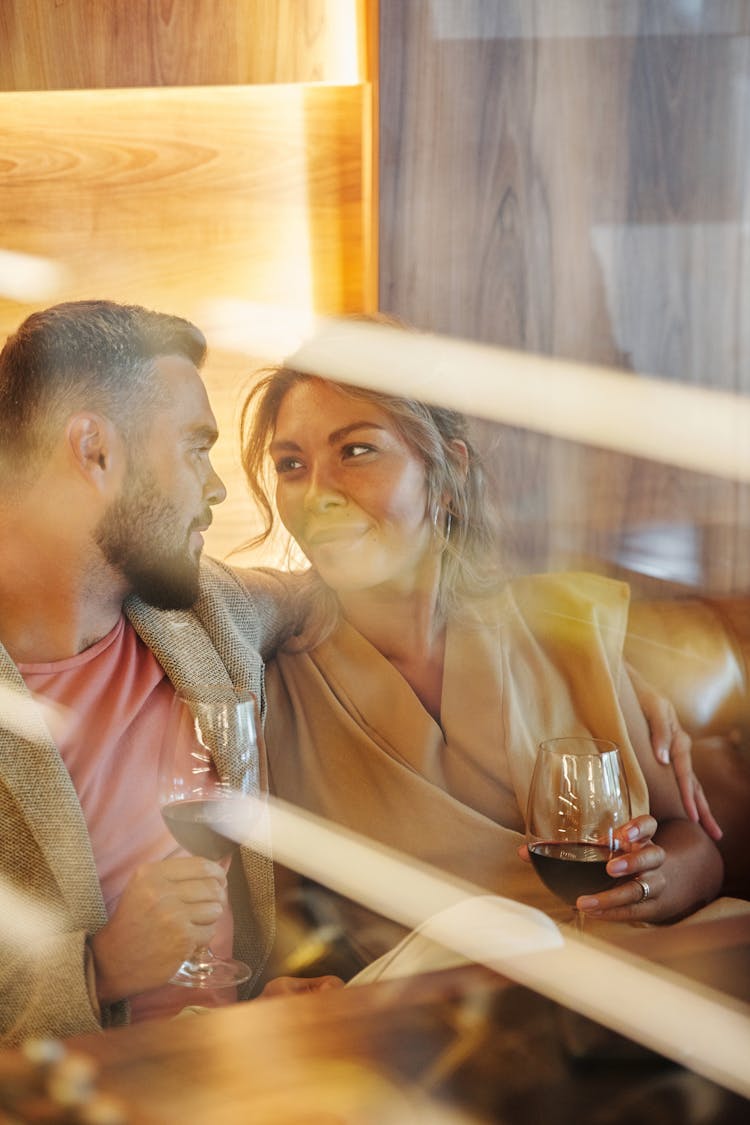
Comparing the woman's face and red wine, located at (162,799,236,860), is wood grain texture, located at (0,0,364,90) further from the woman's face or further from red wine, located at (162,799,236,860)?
red wine, located at (162,799,236,860)

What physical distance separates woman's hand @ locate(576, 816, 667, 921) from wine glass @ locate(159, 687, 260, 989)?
1.17 ft

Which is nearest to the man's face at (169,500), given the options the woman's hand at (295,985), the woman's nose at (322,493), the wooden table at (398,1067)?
the woman's nose at (322,493)

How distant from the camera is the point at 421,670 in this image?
4.77 feet

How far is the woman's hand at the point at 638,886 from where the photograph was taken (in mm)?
1201

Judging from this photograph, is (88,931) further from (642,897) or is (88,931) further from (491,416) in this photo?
(491,416)

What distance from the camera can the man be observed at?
1.12 meters

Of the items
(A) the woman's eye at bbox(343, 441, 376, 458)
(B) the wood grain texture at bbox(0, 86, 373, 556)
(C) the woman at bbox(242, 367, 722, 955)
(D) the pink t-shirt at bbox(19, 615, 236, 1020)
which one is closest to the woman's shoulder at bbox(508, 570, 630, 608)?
(C) the woman at bbox(242, 367, 722, 955)

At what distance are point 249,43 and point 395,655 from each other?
0.77 meters

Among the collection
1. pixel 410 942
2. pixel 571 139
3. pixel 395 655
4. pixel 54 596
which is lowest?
pixel 410 942

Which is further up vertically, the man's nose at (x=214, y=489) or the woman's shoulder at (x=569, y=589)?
the man's nose at (x=214, y=489)

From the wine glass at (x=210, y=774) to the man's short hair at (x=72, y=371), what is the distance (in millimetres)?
329

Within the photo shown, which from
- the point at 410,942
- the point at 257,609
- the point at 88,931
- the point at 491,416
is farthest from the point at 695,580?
the point at 88,931

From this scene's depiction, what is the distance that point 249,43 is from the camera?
1.41 m

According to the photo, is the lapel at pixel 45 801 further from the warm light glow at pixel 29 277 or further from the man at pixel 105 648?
the warm light glow at pixel 29 277
